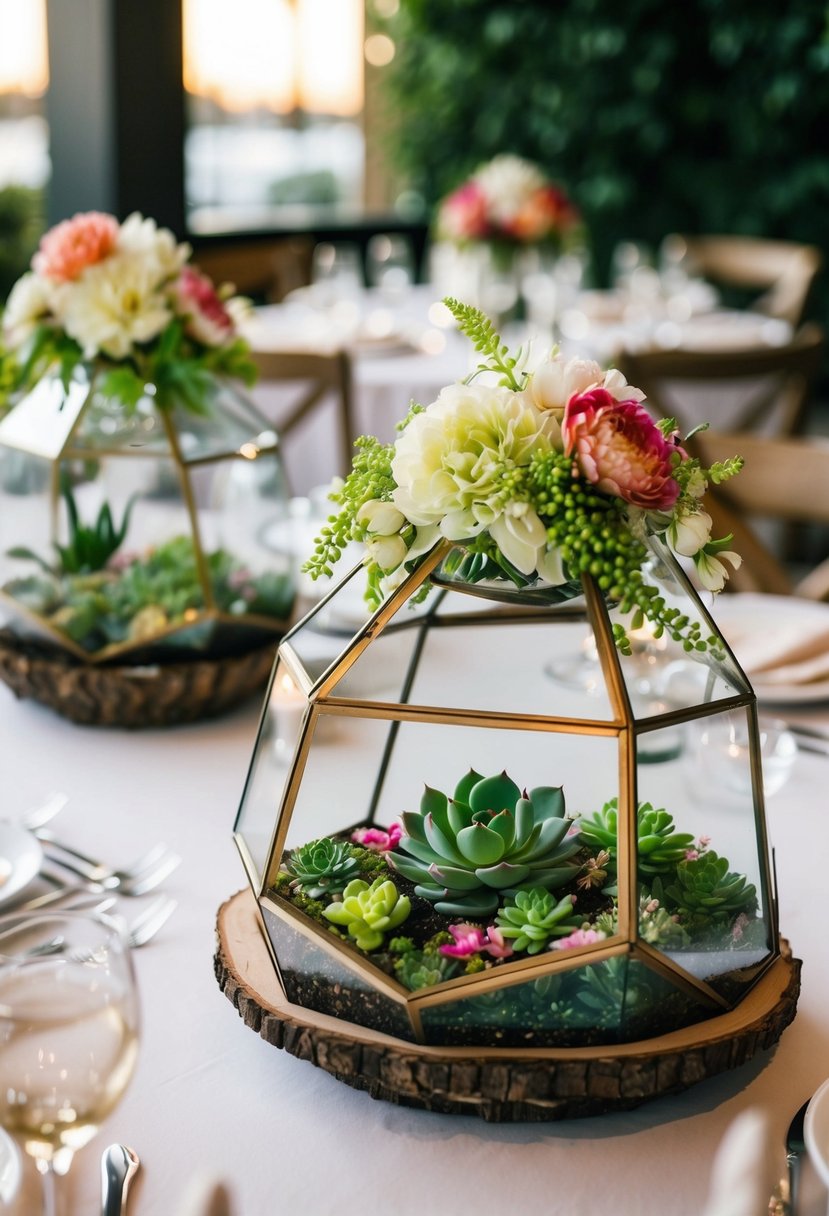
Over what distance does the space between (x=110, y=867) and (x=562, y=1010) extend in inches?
19.2

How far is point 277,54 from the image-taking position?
6758mm

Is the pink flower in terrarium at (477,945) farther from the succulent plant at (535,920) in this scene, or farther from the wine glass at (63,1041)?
the wine glass at (63,1041)

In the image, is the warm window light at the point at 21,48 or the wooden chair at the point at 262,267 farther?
the warm window light at the point at 21,48

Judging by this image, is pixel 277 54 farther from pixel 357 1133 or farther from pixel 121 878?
pixel 357 1133

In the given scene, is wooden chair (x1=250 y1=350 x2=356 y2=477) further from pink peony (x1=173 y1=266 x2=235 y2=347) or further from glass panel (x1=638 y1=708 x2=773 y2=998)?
glass panel (x1=638 y1=708 x2=773 y2=998)

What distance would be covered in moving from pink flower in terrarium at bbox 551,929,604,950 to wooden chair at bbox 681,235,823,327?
405 cm

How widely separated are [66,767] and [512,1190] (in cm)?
73

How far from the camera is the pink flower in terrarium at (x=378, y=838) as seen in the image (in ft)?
3.12

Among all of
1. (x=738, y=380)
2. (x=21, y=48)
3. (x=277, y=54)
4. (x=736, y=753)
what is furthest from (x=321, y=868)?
(x=277, y=54)

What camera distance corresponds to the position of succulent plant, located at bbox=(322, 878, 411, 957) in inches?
33.5

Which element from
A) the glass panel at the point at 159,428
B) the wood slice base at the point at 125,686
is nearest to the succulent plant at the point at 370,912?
the wood slice base at the point at 125,686

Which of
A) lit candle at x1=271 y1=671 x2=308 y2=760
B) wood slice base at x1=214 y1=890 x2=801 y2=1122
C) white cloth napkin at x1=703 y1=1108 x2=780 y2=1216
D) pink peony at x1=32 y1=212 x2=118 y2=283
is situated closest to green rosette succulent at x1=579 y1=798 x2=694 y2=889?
wood slice base at x1=214 y1=890 x2=801 y2=1122

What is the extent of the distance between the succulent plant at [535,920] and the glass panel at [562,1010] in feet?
0.10

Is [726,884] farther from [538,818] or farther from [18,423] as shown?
[18,423]
